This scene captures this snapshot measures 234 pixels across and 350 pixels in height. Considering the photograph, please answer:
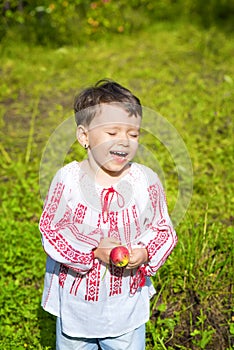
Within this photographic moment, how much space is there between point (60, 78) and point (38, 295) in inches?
132

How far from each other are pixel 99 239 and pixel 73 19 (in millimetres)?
5489

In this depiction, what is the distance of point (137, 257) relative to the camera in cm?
192

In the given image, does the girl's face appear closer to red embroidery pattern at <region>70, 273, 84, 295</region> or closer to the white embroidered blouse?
the white embroidered blouse

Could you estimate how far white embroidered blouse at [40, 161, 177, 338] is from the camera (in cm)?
197

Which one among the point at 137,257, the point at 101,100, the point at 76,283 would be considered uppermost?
the point at 101,100

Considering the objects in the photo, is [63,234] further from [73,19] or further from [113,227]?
[73,19]

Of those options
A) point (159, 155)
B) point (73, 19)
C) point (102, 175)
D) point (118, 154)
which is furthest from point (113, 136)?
point (73, 19)

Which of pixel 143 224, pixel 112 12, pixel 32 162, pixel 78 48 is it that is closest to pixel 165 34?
pixel 112 12

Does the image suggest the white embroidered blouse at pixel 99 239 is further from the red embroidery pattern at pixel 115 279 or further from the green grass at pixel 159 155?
the green grass at pixel 159 155

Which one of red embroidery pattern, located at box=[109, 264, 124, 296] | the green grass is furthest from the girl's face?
the green grass

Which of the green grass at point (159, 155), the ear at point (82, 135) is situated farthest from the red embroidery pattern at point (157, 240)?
the green grass at point (159, 155)

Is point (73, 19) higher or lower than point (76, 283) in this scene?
higher

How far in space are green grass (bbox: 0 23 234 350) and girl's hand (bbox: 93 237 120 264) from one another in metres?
1.10

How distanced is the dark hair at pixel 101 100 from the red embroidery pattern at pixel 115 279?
0.53m
